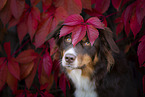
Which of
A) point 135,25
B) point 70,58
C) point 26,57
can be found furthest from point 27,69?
point 135,25

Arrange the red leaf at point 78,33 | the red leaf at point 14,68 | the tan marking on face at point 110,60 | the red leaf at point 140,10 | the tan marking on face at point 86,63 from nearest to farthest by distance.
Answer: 1. the red leaf at point 78,33
2. the red leaf at point 140,10
3. the tan marking on face at point 86,63
4. the red leaf at point 14,68
5. the tan marking on face at point 110,60

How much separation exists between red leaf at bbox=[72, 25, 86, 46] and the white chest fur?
0.82 m

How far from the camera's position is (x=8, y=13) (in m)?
1.83

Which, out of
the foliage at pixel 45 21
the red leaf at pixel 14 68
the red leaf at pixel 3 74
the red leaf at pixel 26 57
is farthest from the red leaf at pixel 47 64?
the red leaf at pixel 3 74

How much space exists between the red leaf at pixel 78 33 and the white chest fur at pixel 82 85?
2.68ft

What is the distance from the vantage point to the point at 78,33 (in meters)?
1.34

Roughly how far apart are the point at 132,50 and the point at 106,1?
117 cm

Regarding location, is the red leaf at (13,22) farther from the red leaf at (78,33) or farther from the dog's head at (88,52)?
the red leaf at (78,33)

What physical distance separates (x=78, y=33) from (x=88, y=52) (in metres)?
0.53

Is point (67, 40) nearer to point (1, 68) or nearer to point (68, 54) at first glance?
point (68, 54)

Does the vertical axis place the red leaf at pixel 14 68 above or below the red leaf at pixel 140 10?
below

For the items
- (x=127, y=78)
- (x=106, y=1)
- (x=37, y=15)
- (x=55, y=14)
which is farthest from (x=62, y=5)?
(x=127, y=78)

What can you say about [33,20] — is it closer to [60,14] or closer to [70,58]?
[60,14]

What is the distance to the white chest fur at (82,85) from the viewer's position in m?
2.01
